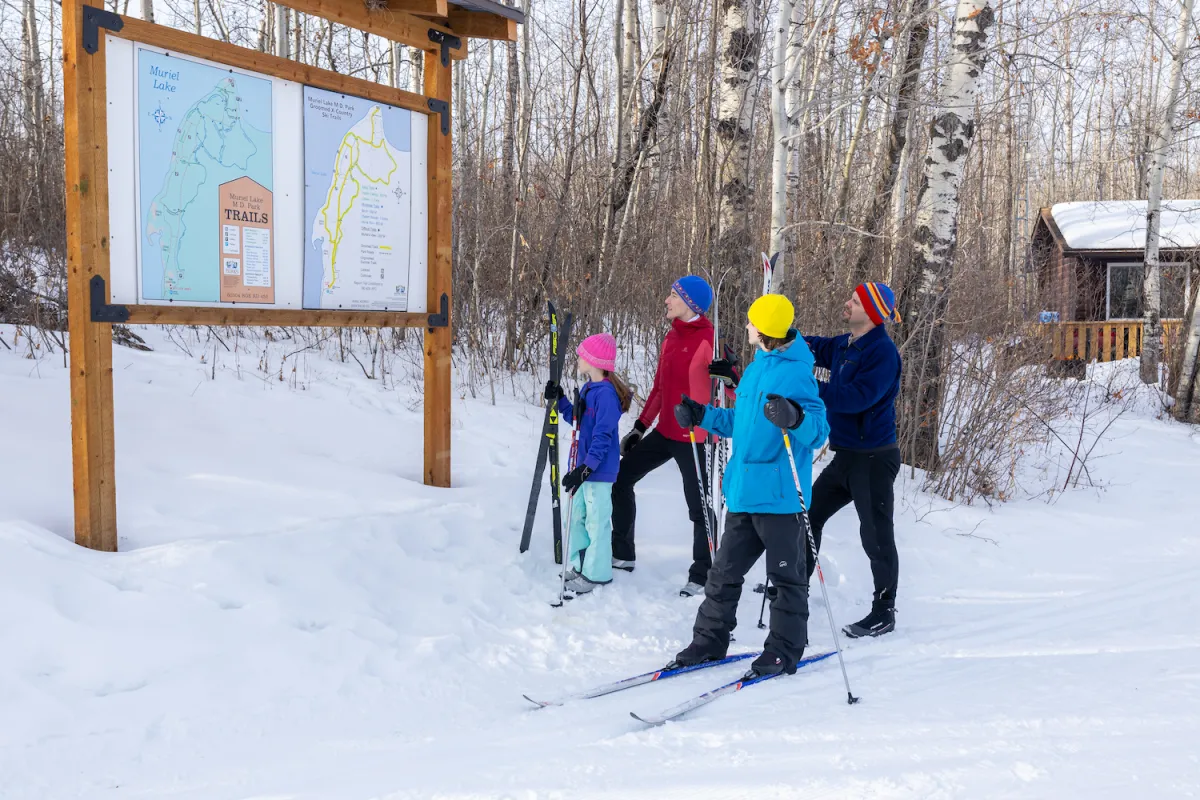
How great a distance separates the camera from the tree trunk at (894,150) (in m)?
10.9

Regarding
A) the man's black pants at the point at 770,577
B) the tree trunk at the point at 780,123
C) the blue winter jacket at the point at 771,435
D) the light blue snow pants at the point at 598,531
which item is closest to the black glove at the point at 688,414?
the blue winter jacket at the point at 771,435

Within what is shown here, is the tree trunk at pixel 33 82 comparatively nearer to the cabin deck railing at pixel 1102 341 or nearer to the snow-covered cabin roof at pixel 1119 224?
the cabin deck railing at pixel 1102 341

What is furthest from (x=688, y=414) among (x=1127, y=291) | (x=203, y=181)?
(x=1127, y=291)

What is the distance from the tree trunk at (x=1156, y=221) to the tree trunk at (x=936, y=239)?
9.76 meters

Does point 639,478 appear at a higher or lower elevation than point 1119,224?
lower

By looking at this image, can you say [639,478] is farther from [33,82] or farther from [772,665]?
[33,82]

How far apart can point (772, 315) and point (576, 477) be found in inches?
61.8

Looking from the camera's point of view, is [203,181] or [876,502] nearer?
[203,181]

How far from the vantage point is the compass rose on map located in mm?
4352

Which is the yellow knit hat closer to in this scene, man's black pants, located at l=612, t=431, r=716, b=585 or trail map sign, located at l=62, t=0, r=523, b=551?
man's black pants, located at l=612, t=431, r=716, b=585

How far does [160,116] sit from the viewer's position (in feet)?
14.4

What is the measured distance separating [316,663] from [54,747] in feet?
3.48

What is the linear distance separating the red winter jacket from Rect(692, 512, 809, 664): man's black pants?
46.2 inches

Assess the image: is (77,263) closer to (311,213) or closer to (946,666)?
(311,213)
